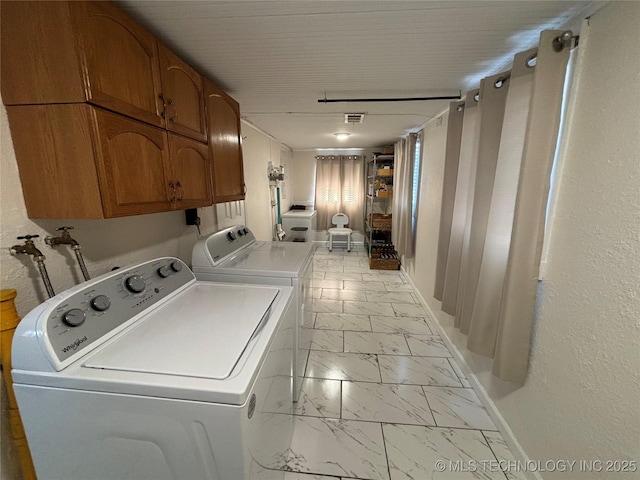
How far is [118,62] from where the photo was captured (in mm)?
928

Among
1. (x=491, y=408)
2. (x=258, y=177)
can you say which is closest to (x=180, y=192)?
(x=258, y=177)

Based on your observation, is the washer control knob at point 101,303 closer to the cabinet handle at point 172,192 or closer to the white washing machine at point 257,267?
the cabinet handle at point 172,192

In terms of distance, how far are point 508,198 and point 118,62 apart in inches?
70.8

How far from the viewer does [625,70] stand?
2.93ft

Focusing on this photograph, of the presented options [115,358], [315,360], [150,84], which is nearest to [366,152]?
[315,360]

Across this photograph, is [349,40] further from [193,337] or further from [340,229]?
[340,229]

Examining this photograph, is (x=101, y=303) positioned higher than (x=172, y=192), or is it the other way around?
(x=172, y=192)

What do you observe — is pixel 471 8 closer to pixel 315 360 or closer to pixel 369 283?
pixel 315 360

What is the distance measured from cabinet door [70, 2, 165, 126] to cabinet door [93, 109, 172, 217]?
0.17 ft

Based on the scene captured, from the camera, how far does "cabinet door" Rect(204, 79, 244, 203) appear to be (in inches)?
62.9

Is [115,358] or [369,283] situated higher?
[115,358]

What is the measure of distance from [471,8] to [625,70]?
0.59 metres

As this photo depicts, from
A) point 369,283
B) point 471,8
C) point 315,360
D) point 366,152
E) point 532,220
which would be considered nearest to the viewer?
point 471,8

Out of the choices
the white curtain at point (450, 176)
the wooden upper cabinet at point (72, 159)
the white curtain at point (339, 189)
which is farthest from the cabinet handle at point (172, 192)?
the white curtain at point (339, 189)
